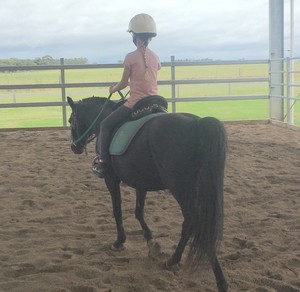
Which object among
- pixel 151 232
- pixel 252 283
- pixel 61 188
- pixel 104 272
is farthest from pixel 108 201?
pixel 252 283

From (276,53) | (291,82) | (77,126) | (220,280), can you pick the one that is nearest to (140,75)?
(77,126)

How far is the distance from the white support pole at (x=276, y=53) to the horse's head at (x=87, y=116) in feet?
30.3

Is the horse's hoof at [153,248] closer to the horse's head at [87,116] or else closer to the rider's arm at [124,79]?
the horse's head at [87,116]

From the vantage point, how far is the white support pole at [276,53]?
12.9m

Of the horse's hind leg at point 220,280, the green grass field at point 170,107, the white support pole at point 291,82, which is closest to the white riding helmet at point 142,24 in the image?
the horse's hind leg at point 220,280

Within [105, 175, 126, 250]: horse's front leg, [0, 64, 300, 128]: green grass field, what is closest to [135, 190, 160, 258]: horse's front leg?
[105, 175, 126, 250]: horse's front leg

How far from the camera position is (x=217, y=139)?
3.01 m

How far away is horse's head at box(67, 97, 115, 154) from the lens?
4.47 meters

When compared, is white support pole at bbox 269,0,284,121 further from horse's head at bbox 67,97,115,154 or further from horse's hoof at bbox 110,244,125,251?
horse's hoof at bbox 110,244,125,251

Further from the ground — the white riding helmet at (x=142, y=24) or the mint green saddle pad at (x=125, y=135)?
the white riding helmet at (x=142, y=24)

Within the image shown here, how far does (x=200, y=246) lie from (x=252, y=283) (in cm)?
55

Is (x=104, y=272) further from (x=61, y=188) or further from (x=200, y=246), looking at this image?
(x=61, y=188)

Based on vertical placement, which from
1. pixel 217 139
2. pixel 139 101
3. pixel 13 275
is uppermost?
pixel 139 101

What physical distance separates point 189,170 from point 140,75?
109 cm
